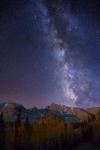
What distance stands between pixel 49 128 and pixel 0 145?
3600 cm

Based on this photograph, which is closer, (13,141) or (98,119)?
(13,141)

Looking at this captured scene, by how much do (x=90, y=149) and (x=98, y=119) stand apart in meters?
47.9

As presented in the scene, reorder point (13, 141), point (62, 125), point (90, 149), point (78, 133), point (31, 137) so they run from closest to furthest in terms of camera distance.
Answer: point (90, 149), point (13, 141), point (31, 137), point (78, 133), point (62, 125)

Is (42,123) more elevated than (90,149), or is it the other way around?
(42,123)

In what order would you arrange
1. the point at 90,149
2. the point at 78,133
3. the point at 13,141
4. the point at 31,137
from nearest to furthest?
1. the point at 90,149
2. the point at 13,141
3. the point at 31,137
4. the point at 78,133

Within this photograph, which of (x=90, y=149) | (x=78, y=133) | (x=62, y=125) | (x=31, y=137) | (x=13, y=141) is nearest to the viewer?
(x=90, y=149)

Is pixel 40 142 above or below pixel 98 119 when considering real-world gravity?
below

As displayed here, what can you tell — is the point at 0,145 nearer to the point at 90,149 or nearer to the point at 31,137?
the point at 31,137

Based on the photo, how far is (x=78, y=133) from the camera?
12269 cm

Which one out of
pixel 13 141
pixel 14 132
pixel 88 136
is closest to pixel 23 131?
pixel 14 132

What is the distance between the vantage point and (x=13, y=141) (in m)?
103

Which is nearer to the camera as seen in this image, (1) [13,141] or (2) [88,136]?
(1) [13,141]

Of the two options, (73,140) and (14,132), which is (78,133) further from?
(14,132)

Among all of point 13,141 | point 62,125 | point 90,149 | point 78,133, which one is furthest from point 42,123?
point 90,149
